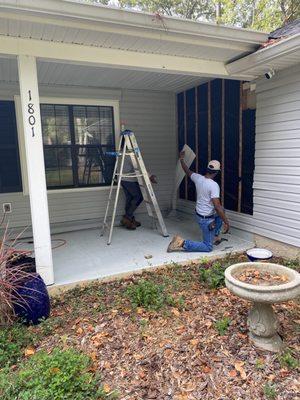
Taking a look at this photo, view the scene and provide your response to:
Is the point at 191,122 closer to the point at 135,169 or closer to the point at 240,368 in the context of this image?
the point at 135,169

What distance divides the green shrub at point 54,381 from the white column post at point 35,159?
133cm

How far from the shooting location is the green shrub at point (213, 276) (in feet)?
11.6

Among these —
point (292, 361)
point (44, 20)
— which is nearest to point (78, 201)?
point (44, 20)

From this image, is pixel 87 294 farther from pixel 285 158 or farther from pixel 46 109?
pixel 46 109

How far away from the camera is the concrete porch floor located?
3.98 metres

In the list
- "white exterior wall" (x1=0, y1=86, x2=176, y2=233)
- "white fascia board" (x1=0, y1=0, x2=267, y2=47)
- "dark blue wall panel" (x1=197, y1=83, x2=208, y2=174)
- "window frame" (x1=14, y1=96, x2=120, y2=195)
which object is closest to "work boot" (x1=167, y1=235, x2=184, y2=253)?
"dark blue wall panel" (x1=197, y1=83, x2=208, y2=174)

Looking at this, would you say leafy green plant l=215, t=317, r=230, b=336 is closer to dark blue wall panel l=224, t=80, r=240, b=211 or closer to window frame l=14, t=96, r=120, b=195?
dark blue wall panel l=224, t=80, r=240, b=211

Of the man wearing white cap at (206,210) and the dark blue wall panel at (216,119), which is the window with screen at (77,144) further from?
the man wearing white cap at (206,210)

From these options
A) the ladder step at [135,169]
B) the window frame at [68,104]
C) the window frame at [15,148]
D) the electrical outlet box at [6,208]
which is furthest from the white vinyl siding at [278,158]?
the electrical outlet box at [6,208]

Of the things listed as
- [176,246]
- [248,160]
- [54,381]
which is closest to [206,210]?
[176,246]

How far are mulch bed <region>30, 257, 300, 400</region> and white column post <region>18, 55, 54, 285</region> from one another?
53 centimetres

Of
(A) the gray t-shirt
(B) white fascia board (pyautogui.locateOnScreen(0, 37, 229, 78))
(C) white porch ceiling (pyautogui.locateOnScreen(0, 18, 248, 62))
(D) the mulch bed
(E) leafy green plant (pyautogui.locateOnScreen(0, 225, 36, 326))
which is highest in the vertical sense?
(C) white porch ceiling (pyautogui.locateOnScreen(0, 18, 248, 62))

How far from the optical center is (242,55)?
159 inches

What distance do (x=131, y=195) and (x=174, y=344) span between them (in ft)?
11.7
